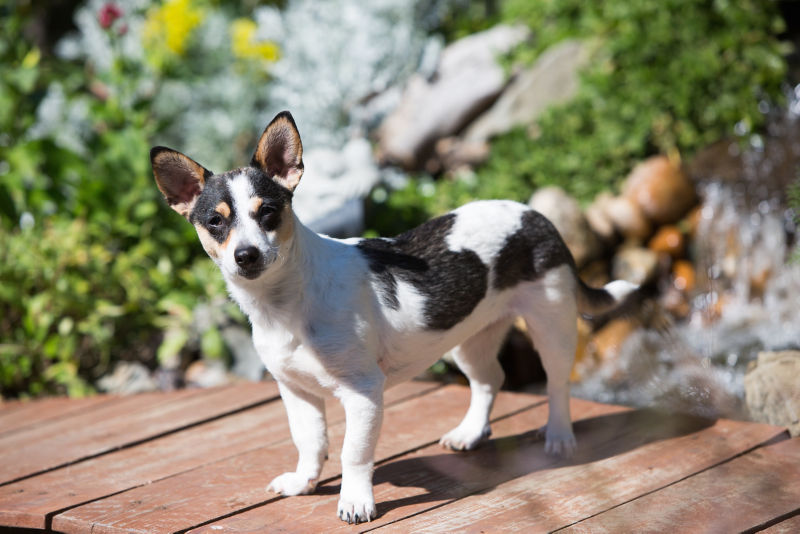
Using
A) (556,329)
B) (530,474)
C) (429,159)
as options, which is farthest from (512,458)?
(429,159)

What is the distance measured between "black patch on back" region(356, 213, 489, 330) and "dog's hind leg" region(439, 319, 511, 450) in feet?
1.43

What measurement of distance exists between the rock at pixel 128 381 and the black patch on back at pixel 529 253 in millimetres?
3203

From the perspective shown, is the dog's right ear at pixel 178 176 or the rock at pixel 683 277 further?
the rock at pixel 683 277

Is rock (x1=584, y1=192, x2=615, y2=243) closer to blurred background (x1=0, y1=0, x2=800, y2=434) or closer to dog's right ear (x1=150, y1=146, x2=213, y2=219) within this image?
blurred background (x1=0, y1=0, x2=800, y2=434)

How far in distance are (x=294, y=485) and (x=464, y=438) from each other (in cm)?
79

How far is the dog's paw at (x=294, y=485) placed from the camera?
10.2ft

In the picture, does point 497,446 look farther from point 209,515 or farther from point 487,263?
point 209,515

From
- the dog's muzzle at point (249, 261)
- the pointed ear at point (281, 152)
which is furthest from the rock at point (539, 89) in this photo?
the dog's muzzle at point (249, 261)

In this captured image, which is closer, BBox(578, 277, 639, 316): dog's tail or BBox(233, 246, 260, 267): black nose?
BBox(233, 246, 260, 267): black nose

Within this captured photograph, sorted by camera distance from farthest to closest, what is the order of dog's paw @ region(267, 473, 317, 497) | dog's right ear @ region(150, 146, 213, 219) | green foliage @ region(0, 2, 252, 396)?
green foliage @ region(0, 2, 252, 396), dog's paw @ region(267, 473, 317, 497), dog's right ear @ region(150, 146, 213, 219)

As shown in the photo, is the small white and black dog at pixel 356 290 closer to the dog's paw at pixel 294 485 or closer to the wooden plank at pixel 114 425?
the dog's paw at pixel 294 485

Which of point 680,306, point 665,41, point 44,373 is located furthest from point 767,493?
point 665,41

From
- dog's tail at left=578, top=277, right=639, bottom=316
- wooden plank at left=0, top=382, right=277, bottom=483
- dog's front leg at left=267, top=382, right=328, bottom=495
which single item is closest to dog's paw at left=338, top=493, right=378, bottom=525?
dog's front leg at left=267, top=382, right=328, bottom=495

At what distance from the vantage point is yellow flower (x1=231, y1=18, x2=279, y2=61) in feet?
27.1
